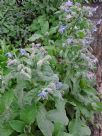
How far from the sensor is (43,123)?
2486 millimetres

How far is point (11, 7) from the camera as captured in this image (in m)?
4.59

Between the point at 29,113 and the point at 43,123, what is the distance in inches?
4.5

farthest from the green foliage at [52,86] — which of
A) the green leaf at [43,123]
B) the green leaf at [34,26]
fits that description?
the green leaf at [34,26]

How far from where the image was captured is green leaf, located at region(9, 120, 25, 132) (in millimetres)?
2535

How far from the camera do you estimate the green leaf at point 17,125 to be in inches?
99.8

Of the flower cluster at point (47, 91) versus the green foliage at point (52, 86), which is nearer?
the flower cluster at point (47, 91)

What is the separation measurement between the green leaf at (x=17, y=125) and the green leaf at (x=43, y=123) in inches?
5.8

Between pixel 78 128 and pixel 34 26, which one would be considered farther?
Answer: pixel 34 26

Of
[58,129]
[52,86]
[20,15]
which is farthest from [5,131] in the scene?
[20,15]

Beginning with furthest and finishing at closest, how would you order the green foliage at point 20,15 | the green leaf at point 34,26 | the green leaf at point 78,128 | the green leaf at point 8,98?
the green leaf at point 34,26 → the green foliage at point 20,15 → the green leaf at point 78,128 → the green leaf at point 8,98

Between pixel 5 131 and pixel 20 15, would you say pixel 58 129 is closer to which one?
pixel 5 131

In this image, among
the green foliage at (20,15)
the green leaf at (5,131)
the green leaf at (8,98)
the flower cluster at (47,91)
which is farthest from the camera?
the green foliage at (20,15)

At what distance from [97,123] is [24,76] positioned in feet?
4.19

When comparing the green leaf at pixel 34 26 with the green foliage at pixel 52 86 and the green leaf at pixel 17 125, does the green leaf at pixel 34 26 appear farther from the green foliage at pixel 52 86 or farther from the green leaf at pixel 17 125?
the green leaf at pixel 17 125
